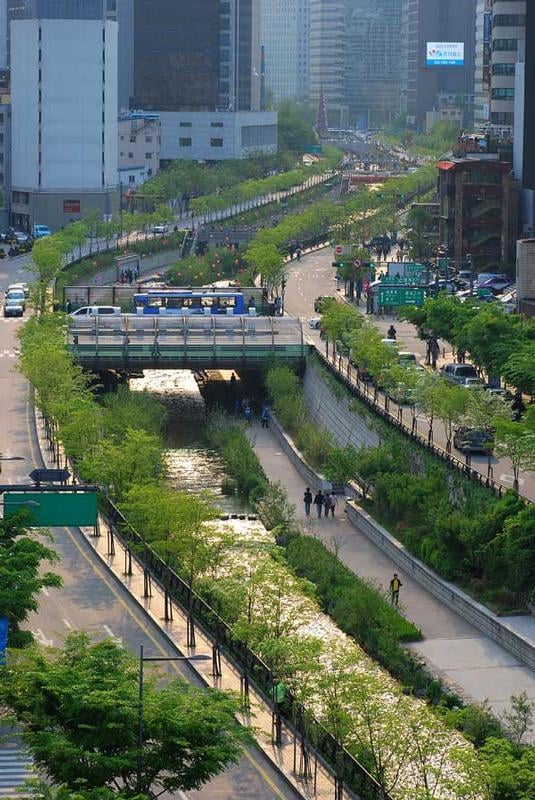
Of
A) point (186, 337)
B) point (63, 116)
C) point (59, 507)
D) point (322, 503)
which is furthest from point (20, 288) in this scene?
point (59, 507)

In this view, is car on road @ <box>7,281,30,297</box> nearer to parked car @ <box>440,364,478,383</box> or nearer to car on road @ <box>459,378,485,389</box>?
parked car @ <box>440,364,478,383</box>

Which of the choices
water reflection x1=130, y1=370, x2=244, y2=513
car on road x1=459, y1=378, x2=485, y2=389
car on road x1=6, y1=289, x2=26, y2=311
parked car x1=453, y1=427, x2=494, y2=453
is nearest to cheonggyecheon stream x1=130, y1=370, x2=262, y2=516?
water reflection x1=130, y1=370, x2=244, y2=513

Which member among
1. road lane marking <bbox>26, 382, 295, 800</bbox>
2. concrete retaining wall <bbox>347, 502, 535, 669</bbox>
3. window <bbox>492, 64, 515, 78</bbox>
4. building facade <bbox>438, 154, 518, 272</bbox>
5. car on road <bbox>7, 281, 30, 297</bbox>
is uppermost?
window <bbox>492, 64, 515, 78</bbox>

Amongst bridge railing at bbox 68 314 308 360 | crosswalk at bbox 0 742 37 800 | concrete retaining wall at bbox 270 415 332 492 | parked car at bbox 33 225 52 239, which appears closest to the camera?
crosswalk at bbox 0 742 37 800

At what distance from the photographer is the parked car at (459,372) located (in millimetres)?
86750

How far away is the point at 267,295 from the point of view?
122 metres

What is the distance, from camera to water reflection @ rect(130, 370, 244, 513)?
79250 millimetres

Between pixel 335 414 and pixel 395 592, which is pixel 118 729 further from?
pixel 335 414

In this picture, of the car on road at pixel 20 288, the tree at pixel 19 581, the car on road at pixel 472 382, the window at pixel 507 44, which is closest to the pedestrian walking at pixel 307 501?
the car on road at pixel 472 382

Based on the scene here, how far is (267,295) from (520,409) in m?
45.7

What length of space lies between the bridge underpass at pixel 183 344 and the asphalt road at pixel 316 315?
4.34 m

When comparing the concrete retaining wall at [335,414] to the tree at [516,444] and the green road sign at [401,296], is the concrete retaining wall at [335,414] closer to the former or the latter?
the tree at [516,444]

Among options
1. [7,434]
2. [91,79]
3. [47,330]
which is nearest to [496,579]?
[7,434]

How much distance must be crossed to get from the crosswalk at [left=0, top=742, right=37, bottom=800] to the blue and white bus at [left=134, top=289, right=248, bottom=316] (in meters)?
72.5
